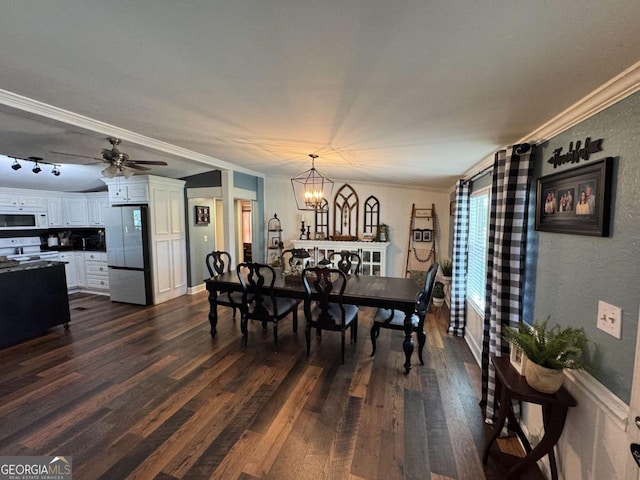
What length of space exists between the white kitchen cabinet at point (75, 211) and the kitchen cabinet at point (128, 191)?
151cm

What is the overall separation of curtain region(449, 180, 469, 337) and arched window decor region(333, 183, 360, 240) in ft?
7.12

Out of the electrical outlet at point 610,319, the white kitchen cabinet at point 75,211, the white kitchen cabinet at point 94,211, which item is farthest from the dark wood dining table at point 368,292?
the white kitchen cabinet at point 75,211

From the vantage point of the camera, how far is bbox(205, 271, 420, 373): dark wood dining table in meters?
2.73

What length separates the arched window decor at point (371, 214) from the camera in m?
5.44

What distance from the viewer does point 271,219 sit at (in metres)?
5.89

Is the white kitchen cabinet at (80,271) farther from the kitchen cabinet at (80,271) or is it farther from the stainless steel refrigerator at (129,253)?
the stainless steel refrigerator at (129,253)

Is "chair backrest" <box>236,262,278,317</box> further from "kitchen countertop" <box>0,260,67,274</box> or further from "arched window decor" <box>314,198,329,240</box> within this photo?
"kitchen countertop" <box>0,260,67,274</box>

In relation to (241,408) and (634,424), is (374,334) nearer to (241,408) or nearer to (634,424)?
(241,408)

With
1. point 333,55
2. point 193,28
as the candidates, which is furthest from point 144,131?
point 333,55

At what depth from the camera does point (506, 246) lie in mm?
2018

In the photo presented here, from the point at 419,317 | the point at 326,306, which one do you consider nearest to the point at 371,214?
the point at 419,317

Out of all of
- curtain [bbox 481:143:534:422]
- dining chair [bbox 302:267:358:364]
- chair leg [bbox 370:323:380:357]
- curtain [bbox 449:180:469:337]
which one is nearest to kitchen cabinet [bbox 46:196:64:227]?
dining chair [bbox 302:267:358:364]

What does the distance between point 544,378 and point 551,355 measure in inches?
5.1

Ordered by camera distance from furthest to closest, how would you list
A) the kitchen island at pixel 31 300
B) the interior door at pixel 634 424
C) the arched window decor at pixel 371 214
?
the arched window decor at pixel 371 214
the kitchen island at pixel 31 300
the interior door at pixel 634 424
